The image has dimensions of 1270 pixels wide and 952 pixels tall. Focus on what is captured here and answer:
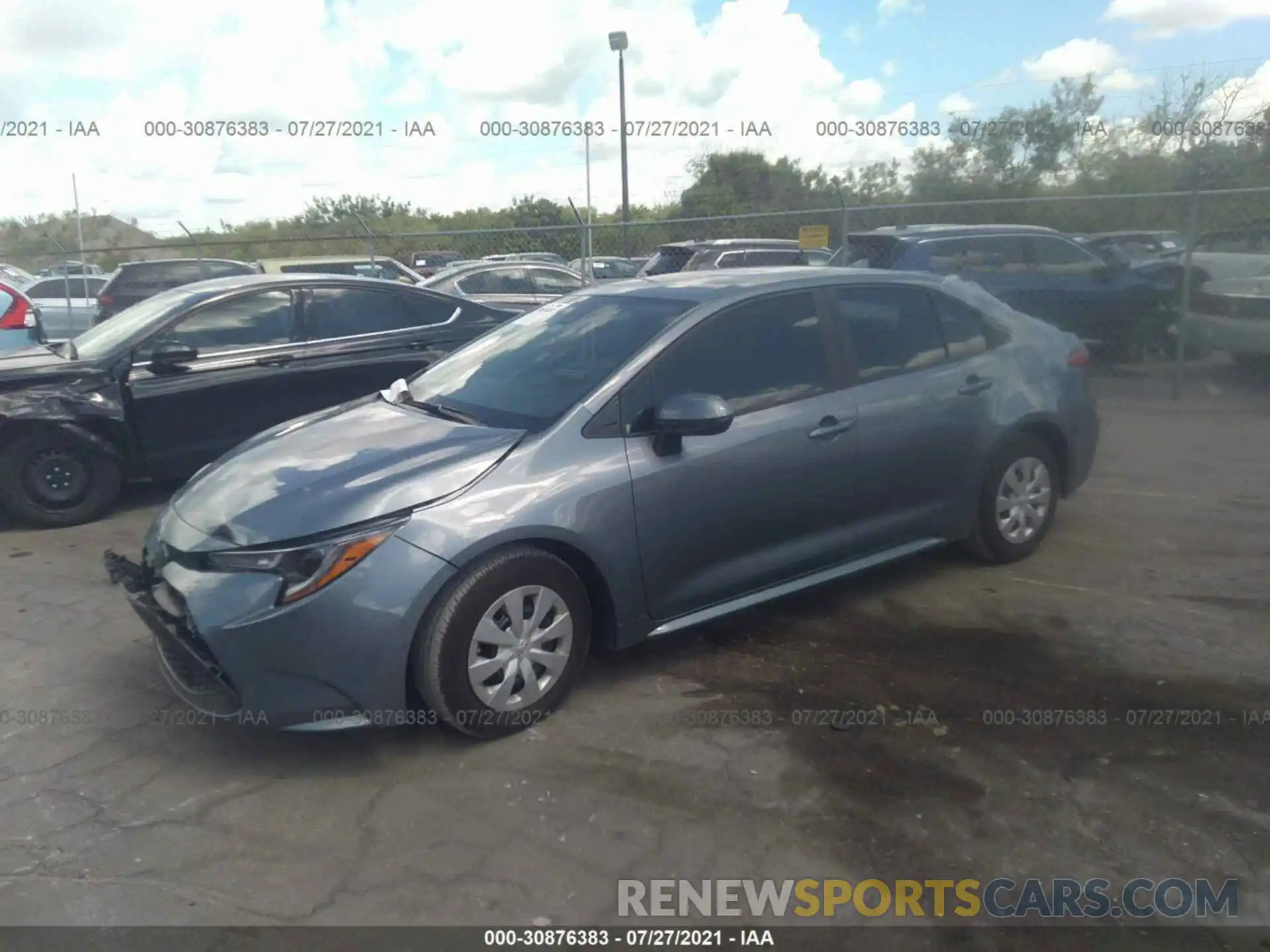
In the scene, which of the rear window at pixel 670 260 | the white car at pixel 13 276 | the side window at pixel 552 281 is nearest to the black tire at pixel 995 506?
the rear window at pixel 670 260

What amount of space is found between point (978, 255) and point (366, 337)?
21.8 feet

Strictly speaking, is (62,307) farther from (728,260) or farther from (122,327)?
(122,327)

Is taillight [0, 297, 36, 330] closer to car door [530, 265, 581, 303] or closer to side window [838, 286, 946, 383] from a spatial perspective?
car door [530, 265, 581, 303]

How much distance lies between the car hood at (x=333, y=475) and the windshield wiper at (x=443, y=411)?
5 cm

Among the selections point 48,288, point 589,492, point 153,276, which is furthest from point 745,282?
point 48,288

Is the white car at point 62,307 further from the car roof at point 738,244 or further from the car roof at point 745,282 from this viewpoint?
the car roof at point 745,282

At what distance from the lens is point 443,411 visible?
4.61 metres

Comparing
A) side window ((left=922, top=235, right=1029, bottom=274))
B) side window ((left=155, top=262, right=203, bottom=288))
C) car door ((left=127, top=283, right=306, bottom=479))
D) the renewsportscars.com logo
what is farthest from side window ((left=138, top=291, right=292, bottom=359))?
side window ((left=155, top=262, right=203, bottom=288))

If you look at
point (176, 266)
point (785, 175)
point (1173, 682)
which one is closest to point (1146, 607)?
point (1173, 682)

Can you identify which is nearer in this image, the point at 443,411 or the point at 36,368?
the point at 443,411

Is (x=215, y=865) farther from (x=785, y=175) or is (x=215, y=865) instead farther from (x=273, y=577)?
(x=785, y=175)

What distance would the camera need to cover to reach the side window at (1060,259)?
1152 cm

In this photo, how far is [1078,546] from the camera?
6078mm

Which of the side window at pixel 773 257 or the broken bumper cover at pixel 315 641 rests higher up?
the side window at pixel 773 257
